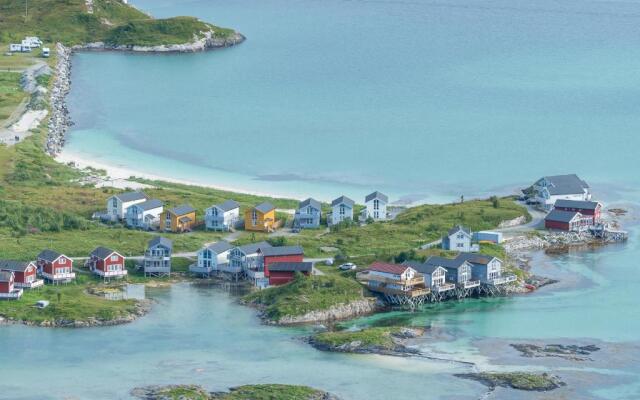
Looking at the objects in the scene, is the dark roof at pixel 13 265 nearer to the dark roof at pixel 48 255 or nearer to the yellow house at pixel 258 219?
the dark roof at pixel 48 255

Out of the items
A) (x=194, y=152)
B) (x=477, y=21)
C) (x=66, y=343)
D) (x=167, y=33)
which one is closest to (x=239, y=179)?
(x=194, y=152)

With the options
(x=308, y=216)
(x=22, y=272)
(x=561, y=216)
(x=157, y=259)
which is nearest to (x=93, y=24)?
(x=308, y=216)

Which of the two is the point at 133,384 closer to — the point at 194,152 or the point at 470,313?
the point at 470,313

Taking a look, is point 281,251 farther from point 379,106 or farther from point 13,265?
point 379,106

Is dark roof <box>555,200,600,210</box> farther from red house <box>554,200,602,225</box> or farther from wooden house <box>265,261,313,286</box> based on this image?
wooden house <box>265,261,313,286</box>

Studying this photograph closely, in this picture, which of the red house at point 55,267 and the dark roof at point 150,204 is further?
the dark roof at point 150,204

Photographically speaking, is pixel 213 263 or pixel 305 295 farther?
pixel 213 263

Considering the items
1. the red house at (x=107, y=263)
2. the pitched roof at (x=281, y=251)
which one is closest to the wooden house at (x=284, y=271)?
the pitched roof at (x=281, y=251)
